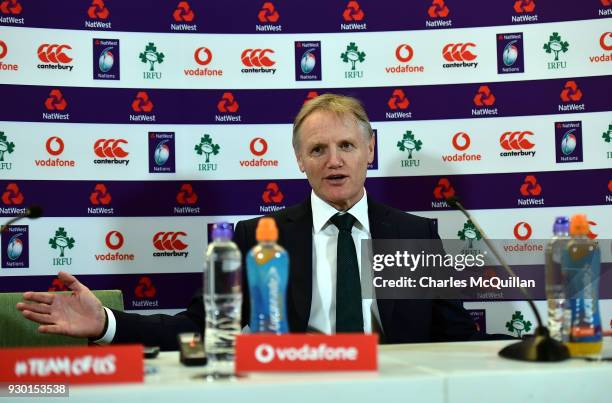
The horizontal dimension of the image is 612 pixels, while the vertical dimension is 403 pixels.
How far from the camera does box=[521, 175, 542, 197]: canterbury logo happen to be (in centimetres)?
336

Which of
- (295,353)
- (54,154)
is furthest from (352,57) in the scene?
(295,353)

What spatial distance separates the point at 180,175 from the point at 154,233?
1.05ft

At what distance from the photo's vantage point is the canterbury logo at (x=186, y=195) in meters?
3.32

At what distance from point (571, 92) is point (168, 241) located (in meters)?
2.21

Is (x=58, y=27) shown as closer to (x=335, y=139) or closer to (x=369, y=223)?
(x=335, y=139)

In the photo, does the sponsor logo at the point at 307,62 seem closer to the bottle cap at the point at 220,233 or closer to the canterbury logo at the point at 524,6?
the canterbury logo at the point at 524,6

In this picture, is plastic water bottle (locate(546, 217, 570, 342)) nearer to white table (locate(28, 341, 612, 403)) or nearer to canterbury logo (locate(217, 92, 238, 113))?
white table (locate(28, 341, 612, 403))

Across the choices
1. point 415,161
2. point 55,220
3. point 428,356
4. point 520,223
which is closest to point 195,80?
point 55,220

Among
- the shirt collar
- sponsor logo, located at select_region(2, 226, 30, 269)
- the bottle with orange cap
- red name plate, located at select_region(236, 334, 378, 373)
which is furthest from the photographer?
sponsor logo, located at select_region(2, 226, 30, 269)

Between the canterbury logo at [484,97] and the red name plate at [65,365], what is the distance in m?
2.70

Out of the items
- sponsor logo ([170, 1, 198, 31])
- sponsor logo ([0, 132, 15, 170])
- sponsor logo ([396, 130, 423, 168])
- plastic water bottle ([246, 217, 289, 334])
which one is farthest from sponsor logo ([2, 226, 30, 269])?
plastic water bottle ([246, 217, 289, 334])

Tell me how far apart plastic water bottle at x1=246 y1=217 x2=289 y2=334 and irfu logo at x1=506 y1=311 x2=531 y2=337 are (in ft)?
7.57

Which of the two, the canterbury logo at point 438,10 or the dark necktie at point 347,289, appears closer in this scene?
the dark necktie at point 347,289

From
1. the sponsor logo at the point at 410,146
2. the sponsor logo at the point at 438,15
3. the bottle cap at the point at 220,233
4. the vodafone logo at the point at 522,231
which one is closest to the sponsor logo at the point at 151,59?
the sponsor logo at the point at 410,146
